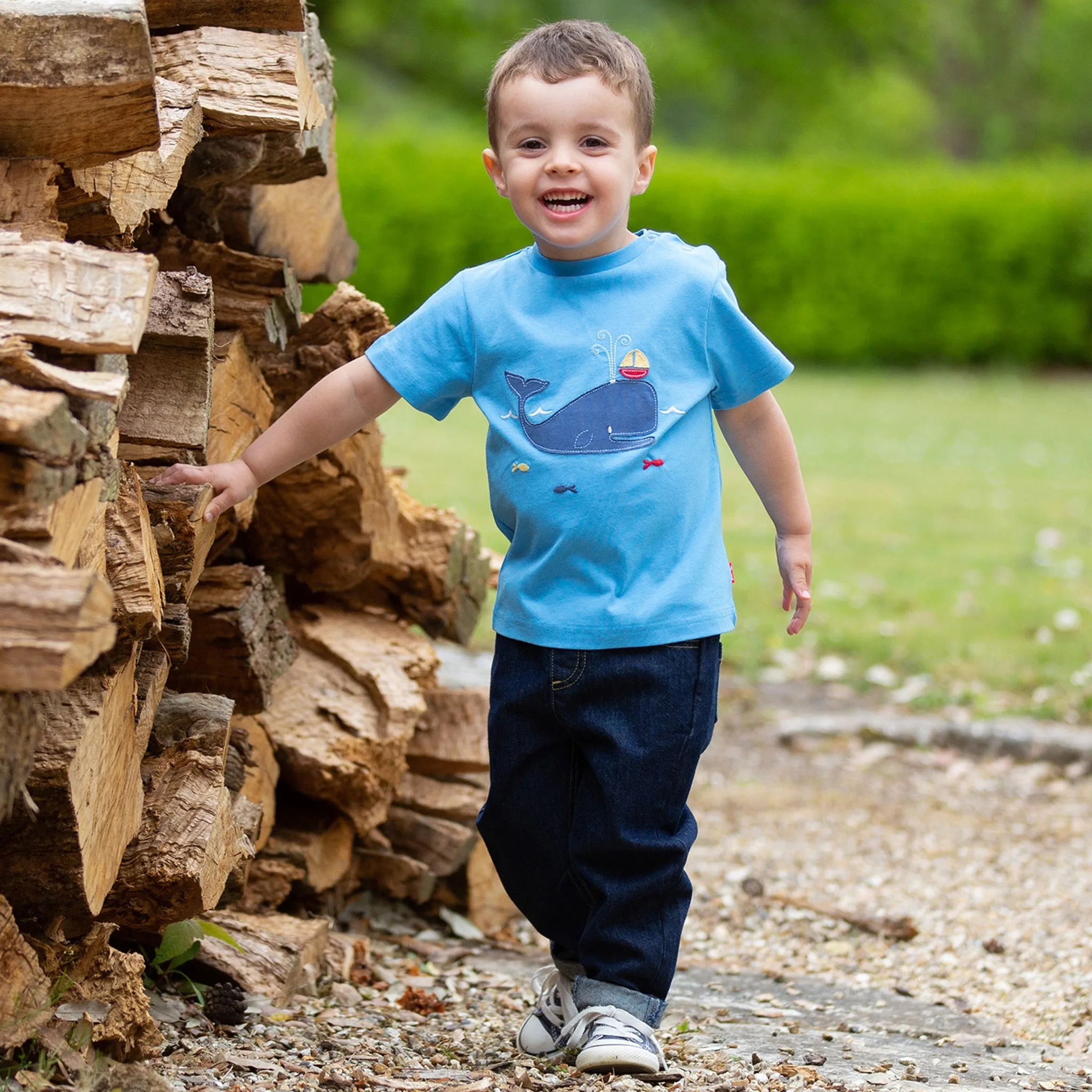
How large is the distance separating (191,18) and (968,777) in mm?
3008

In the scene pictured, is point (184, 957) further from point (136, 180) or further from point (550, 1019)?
point (136, 180)

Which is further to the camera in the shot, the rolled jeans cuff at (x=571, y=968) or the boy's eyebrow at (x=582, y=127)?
the rolled jeans cuff at (x=571, y=968)

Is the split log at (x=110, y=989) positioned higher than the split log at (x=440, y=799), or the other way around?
the split log at (x=110, y=989)

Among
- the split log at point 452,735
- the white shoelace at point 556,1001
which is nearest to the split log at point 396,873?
the split log at point 452,735

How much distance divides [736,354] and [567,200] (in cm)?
34

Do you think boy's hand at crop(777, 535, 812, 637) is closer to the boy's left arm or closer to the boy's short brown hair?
the boy's left arm

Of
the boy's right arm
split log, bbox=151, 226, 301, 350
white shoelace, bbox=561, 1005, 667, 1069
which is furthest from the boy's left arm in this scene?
split log, bbox=151, 226, 301, 350

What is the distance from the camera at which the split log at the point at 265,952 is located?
227 centimetres

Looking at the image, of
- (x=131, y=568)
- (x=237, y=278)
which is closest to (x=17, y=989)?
(x=131, y=568)

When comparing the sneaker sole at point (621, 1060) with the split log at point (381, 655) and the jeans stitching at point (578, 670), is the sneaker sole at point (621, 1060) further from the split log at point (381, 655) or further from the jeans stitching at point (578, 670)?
the split log at point (381, 655)

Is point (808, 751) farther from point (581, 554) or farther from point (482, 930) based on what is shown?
point (581, 554)

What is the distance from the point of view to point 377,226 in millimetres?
15523

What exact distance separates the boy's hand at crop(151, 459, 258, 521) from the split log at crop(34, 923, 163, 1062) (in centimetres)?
61

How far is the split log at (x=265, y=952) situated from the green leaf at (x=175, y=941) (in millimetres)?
99
